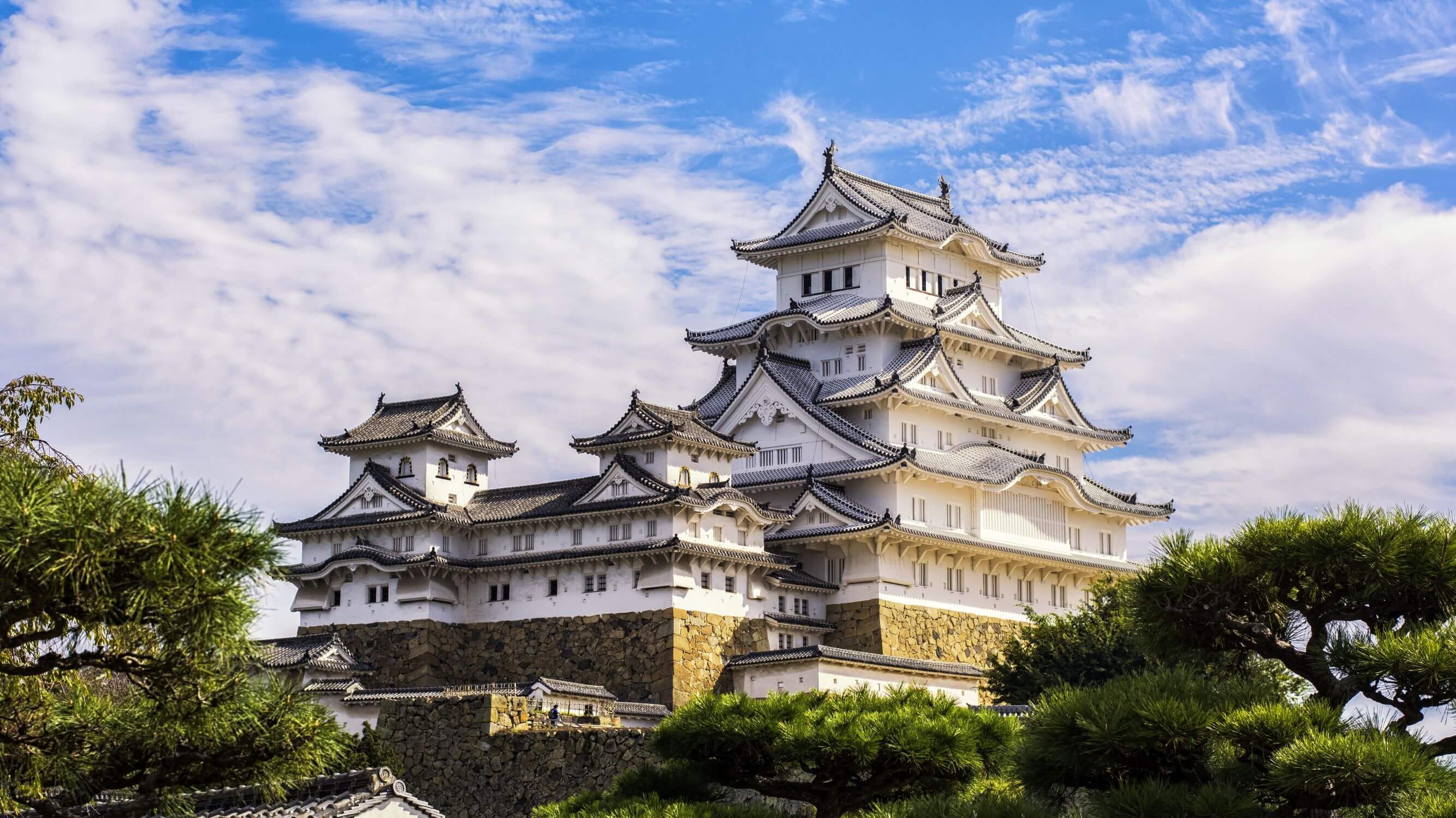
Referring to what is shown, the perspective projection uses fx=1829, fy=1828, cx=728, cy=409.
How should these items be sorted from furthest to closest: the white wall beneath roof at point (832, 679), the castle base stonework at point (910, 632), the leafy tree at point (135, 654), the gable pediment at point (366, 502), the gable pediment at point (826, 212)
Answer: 1. the gable pediment at point (826, 212)
2. the gable pediment at point (366, 502)
3. the castle base stonework at point (910, 632)
4. the white wall beneath roof at point (832, 679)
5. the leafy tree at point (135, 654)

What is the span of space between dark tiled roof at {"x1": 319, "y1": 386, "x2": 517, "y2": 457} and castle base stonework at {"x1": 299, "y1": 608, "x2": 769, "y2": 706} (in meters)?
5.27

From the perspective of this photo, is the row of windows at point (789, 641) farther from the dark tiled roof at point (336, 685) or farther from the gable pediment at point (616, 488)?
the dark tiled roof at point (336, 685)

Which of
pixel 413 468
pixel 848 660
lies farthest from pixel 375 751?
pixel 413 468

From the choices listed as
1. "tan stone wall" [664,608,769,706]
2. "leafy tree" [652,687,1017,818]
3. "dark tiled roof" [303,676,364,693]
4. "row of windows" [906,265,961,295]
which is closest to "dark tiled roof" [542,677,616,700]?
"tan stone wall" [664,608,769,706]

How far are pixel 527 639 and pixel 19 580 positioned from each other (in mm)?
35296

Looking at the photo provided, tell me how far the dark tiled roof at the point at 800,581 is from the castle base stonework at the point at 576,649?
60.6 inches

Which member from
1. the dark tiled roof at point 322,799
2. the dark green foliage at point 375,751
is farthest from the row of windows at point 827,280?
the dark tiled roof at point 322,799

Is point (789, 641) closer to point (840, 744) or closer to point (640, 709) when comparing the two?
point (640, 709)

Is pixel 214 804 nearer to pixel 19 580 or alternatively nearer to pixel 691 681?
pixel 19 580

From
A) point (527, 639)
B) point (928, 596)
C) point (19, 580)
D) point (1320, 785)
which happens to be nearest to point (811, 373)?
point (928, 596)

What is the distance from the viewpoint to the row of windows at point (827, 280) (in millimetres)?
59969

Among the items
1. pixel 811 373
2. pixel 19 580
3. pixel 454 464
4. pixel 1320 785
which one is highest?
pixel 811 373

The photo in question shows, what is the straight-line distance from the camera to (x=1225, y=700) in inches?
779

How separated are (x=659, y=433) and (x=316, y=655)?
10460 mm
